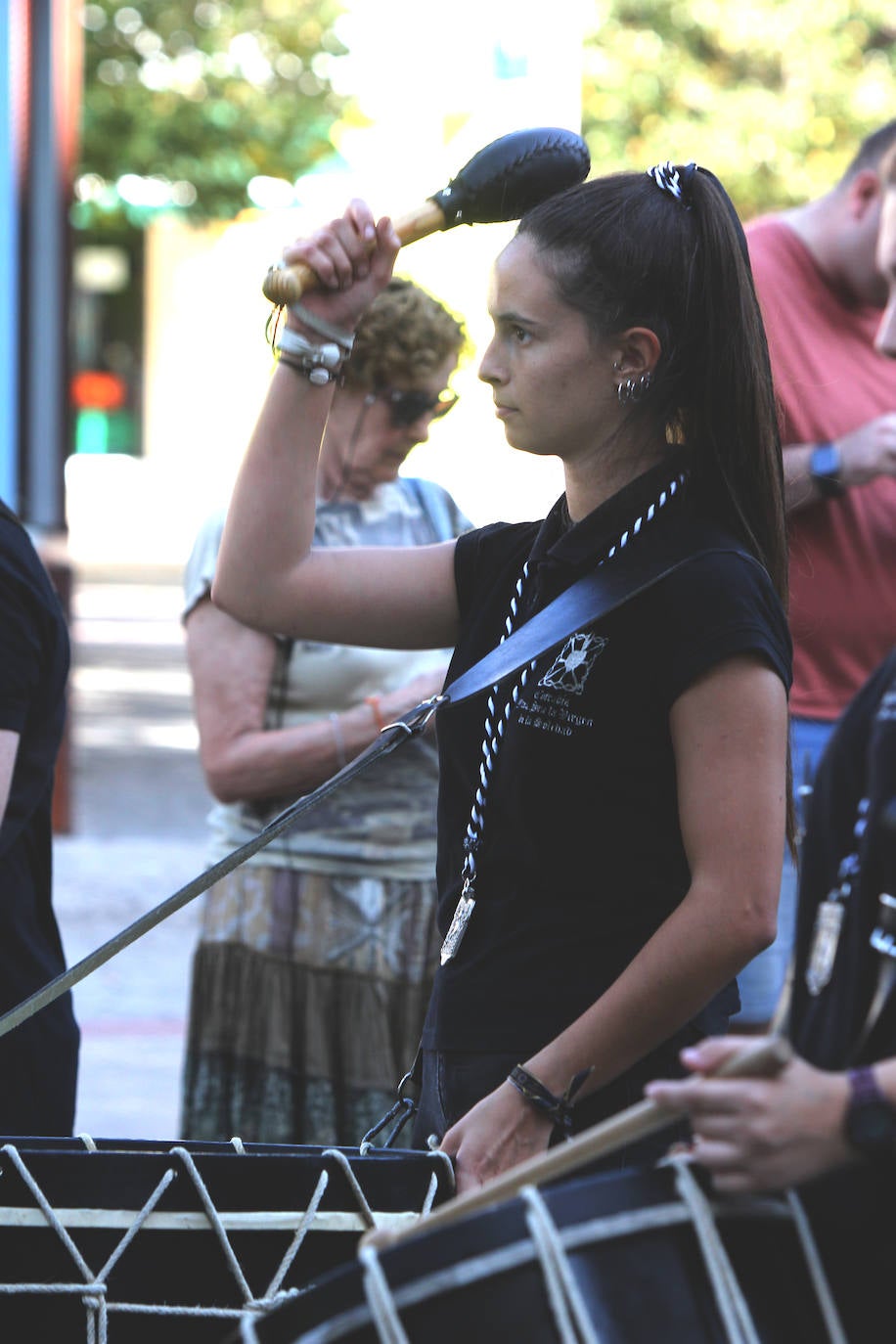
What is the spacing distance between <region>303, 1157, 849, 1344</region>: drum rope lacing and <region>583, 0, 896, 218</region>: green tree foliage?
75.3 ft

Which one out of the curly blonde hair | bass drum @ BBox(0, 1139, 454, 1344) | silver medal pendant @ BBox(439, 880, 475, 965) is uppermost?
the curly blonde hair

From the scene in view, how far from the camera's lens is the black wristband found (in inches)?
75.2

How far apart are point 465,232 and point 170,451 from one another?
14259mm

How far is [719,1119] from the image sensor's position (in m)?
1.42

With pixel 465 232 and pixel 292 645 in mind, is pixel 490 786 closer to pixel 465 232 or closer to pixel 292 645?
pixel 292 645

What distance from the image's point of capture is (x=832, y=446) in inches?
143


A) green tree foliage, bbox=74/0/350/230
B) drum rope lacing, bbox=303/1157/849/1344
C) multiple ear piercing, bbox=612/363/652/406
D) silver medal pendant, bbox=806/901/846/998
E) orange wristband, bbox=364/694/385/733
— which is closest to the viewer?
drum rope lacing, bbox=303/1157/849/1344

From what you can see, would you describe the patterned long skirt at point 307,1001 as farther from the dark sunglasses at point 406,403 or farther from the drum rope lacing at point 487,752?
the drum rope lacing at point 487,752

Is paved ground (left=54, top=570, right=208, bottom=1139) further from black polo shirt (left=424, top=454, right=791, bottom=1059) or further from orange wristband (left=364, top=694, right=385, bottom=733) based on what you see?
black polo shirt (left=424, top=454, right=791, bottom=1059)

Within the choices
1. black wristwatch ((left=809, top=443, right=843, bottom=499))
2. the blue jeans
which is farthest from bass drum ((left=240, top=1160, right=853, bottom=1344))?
black wristwatch ((left=809, top=443, right=843, bottom=499))

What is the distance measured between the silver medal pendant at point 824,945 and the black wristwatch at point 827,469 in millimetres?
2098

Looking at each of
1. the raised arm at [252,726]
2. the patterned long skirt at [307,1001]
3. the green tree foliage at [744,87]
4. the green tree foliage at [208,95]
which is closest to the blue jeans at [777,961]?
the patterned long skirt at [307,1001]

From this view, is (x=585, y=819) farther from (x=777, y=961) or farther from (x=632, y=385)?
(x=777, y=961)

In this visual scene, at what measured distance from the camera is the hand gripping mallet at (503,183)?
86.6 inches
